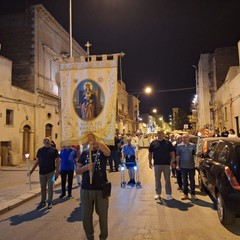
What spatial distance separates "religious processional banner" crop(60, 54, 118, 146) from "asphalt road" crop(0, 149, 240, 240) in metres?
1.93

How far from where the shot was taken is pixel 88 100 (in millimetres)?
5434

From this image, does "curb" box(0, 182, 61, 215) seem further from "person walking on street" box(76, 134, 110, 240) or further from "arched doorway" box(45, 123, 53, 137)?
"arched doorway" box(45, 123, 53, 137)

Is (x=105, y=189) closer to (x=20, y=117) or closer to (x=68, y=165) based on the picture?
(x=68, y=165)

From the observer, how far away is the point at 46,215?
7.03m

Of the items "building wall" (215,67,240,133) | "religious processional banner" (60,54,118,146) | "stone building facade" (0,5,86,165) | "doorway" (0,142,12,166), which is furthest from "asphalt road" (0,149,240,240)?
"building wall" (215,67,240,133)

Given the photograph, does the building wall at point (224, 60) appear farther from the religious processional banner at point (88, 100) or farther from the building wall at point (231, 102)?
the religious processional banner at point (88, 100)

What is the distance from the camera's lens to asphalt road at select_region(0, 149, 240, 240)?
17.9 feet

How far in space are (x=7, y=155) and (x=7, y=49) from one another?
916 centimetres

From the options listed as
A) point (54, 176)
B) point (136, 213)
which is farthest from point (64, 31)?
point (136, 213)

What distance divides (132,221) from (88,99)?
9.54 ft

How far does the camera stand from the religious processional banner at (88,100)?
17.3ft

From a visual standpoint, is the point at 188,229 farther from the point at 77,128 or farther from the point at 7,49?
the point at 7,49

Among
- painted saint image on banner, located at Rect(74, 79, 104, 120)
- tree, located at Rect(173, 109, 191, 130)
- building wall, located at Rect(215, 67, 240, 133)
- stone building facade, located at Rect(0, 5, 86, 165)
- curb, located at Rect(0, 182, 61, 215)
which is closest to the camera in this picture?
painted saint image on banner, located at Rect(74, 79, 104, 120)

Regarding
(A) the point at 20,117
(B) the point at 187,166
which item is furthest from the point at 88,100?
(A) the point at 20,117
